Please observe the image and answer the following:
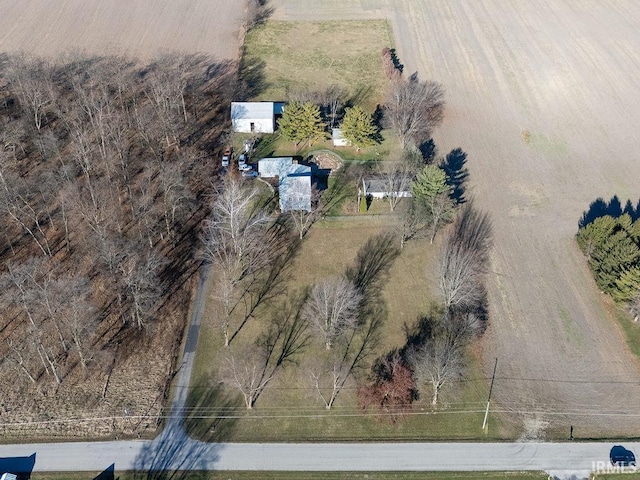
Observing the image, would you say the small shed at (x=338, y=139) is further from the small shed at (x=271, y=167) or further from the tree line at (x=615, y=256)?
the tree line at (x=615, y=256)

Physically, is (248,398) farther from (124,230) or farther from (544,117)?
(544,117)

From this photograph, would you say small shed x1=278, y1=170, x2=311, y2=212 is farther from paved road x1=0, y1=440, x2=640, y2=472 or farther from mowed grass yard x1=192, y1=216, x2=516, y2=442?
paved road x1=0, y1=440, x2=640, y2=472

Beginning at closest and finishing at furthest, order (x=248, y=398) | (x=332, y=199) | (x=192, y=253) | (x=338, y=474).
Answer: (x=338, y=474), (x=248, y=398), (x=192, y=253), (x=332, y=199)

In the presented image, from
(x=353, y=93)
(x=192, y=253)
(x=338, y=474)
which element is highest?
(x=353, y=93)

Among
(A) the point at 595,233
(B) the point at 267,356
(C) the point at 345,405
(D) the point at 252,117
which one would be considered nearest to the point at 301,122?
(D) the point at 252,117

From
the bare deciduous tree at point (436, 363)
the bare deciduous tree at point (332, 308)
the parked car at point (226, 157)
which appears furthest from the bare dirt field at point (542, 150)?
the parked car at point (226, 157)

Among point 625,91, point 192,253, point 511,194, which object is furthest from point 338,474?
point 625,91
